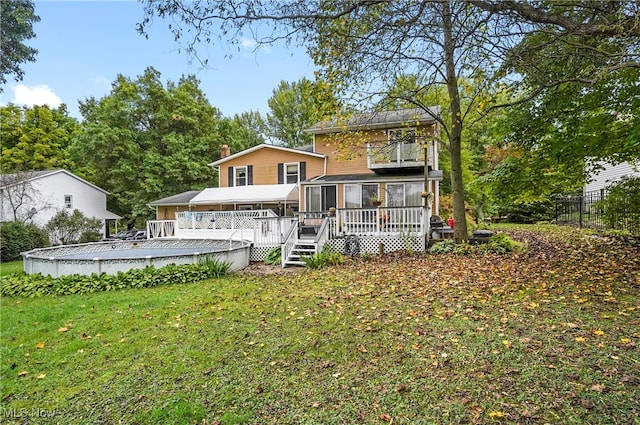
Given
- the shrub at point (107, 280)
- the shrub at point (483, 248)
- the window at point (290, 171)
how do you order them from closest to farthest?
the shrub at point (107, 280), the shrub at point (483, 248), the window at point (290, 171)

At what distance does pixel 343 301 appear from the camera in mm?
6250

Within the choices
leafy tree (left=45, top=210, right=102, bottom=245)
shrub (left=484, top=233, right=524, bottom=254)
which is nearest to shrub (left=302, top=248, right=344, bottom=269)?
shrub (left=484, top=233, right=524, bottom=254)

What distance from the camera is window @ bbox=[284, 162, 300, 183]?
20859 mm

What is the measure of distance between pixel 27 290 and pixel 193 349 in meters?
6.95

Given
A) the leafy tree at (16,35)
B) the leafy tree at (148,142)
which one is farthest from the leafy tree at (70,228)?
the leafy tree at (16,35)

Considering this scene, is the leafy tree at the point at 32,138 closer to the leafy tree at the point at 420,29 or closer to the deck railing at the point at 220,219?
the deck railing at the point at 220,219

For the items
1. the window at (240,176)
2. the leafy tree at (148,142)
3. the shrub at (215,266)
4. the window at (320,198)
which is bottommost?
the shrub at (215,266)

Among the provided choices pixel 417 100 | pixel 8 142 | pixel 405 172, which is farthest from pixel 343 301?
pixel 8 142

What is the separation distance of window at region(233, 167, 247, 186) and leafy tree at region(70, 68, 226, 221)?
28.7ft

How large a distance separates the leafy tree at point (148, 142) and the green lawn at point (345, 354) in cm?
2387

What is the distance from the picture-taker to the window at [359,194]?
1680 cm

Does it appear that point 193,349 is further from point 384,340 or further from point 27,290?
point 27,290

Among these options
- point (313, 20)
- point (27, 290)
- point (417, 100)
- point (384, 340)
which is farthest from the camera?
point (417, 100)

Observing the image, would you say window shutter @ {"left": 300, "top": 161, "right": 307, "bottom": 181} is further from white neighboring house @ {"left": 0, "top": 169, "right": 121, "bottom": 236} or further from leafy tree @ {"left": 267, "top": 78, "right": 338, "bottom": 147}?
white neighboring house @ {"left": 0, "top": 169, "right": 121, "bottom": 236}
